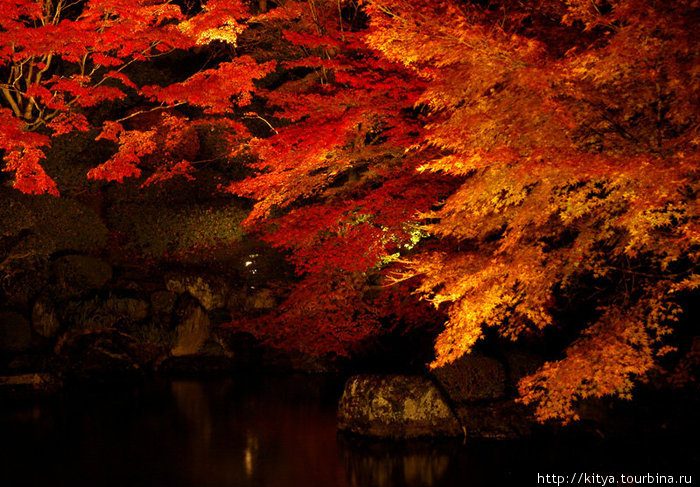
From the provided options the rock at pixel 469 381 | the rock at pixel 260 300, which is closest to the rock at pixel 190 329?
the rock at pixel 260 300

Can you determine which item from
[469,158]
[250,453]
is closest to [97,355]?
[250,453]

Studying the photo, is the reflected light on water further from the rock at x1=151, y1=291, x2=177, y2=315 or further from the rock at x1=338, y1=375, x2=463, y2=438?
the rock at x1=151, y1=291, x2=177, y2=315

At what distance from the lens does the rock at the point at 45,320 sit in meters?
13.1

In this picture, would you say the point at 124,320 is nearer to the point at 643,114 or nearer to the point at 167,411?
the point at 167,411

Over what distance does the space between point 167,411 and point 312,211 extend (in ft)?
14.7

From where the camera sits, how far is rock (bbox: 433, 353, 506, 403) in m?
8.70

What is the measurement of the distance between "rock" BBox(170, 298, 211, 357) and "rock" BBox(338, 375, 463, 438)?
21.6 ft

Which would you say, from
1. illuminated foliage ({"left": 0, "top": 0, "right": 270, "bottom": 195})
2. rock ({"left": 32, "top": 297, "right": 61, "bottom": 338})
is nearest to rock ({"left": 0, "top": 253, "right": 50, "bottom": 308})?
rock ({"left": 32, "top": 297, "right": 61, "bottom": 338})

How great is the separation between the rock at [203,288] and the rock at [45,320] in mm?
2527

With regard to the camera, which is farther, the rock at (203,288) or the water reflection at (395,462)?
the rock at (203,288)

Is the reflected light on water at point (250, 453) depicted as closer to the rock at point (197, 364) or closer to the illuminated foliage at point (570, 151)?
the illuminated foliage at point (570, 151)

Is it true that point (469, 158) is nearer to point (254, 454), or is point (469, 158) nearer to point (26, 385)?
point (254, 454)

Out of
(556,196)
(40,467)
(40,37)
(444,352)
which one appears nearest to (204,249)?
(40,37)

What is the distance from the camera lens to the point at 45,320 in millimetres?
13102
